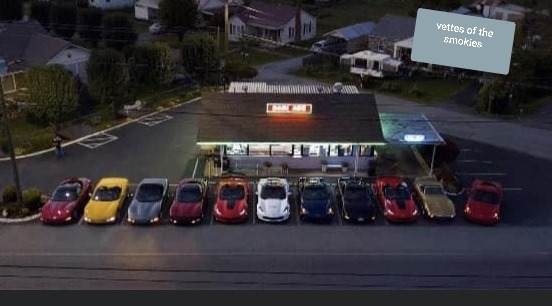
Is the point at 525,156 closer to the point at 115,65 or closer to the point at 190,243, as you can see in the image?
the point at 190,243

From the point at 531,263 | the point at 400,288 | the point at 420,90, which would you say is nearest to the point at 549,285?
the point at 531,263

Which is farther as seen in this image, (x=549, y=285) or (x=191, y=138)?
(x=191, y=138)

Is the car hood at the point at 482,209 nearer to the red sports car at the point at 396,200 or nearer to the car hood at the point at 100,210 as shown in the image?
the red sports car at the point at 396,200

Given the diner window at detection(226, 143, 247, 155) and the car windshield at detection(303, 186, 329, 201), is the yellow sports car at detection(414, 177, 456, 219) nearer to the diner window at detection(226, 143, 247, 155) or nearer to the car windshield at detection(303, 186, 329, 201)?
the car windshield at detection(303, 186, 329, 201)

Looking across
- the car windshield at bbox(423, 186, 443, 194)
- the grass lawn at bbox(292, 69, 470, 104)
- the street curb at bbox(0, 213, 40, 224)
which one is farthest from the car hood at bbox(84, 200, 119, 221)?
the grass lawn at bbox(292, 69, 470, 104)

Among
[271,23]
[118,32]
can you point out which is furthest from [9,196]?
[271,23]
